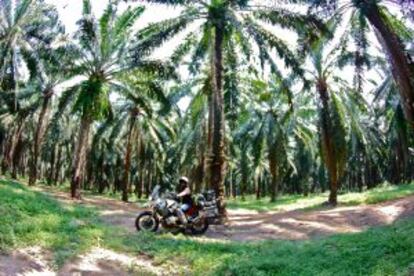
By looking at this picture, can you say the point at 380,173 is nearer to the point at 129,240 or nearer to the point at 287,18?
the point at 287,18

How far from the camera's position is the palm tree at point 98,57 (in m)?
24.0

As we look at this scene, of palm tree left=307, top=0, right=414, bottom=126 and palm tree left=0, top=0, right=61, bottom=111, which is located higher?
palm tree left=0, top=0, right=61, bottom=111

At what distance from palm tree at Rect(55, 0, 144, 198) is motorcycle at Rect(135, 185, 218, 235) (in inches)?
366

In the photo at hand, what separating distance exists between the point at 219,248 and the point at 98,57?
14091 millimetres

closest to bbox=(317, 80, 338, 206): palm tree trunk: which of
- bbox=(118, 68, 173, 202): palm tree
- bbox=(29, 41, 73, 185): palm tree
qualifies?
bbox=(118, 68, 173, 202): palm tree

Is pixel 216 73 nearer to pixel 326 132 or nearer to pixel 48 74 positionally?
pixel 326 132

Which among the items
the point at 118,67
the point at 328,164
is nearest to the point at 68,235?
the point at 118,67

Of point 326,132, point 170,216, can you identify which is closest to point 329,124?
point 326,132

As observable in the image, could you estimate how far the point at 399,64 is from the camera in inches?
487

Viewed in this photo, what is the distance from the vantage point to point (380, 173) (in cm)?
6253

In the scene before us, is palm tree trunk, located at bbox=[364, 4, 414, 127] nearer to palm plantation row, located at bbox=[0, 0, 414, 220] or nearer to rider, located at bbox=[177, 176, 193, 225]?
palm plantation row, located at bbox=[0, 0, 414, 220]

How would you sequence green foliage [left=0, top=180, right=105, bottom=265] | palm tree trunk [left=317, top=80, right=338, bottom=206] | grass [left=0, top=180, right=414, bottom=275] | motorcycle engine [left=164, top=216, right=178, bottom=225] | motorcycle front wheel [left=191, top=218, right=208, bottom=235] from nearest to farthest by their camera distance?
grass [left=0, top=180, right=414, bottom=275]
green foliage [left=0, top=180, right=105, bottom=265]
motorcycle engine [left=164, top=216, right=178, bottom=225]
motorcycle front wheel [left=191, top=218, right=208, bottom=235]
palm tree trunk [left=317, top=80, right=338, bottom=206]

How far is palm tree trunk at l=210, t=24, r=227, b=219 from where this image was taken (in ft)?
60.9

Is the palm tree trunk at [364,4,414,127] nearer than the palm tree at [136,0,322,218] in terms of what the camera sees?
Yes
